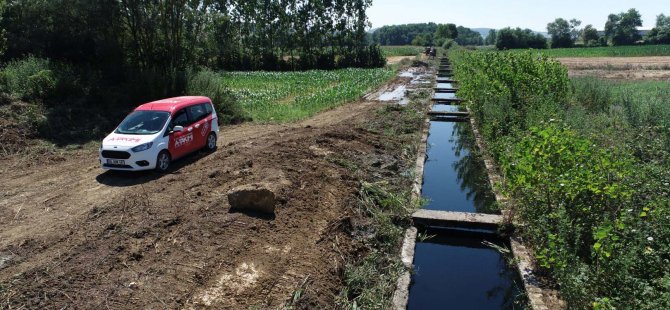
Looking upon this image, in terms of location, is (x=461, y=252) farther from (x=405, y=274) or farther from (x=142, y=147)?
(x=142, y=147)

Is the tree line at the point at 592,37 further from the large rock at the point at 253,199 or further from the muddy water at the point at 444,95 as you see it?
the large rock at the point at 253,199

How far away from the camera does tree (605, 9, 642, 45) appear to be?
99.5 metres

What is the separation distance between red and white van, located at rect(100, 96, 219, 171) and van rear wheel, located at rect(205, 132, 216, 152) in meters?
0.03

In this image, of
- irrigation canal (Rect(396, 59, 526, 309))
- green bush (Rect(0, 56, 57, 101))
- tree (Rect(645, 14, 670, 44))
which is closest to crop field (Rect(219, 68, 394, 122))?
green bush (Rect(0, 56, 57, 101))

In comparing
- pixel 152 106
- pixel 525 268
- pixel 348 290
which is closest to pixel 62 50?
pixel 152 106

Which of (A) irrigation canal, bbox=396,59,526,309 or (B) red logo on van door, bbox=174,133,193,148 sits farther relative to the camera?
(B) red logo on van door, bbox=174,133,193,148

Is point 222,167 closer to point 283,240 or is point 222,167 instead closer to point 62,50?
point 283,240

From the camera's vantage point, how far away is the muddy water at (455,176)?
35.8 ft

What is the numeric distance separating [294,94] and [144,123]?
55.4ft

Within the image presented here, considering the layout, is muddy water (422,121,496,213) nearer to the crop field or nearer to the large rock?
the large rock

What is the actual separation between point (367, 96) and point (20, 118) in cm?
1739

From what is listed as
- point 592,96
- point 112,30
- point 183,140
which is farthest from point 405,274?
point 112,30

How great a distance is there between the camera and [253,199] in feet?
25.1

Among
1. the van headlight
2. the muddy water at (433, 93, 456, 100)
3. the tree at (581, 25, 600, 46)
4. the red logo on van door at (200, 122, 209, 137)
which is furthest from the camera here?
the tree at (581, 25, 600, 46)
